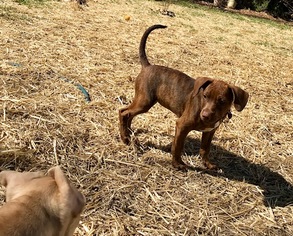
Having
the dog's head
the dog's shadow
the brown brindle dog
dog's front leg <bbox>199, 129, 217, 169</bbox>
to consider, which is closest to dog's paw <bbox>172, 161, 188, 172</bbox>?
A: the brown brindle dog

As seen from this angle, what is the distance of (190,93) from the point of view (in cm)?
422

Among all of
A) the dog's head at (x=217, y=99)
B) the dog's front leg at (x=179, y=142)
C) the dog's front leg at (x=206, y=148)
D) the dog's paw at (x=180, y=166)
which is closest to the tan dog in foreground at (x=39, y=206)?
the dog's head at (x=217, y=99)

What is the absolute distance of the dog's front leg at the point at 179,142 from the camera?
411cm

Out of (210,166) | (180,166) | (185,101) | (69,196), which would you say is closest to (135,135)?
(180,166)

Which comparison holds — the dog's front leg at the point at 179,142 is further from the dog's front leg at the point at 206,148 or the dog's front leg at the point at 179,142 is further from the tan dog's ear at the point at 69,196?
the tan dog's ear at the point at 69,196

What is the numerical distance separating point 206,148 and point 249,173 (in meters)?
0.60

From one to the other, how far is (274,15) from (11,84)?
652 inches

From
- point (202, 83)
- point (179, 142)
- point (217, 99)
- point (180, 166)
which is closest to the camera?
point (217, 99)

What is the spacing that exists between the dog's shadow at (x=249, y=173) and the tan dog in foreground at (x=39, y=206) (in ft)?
8.16

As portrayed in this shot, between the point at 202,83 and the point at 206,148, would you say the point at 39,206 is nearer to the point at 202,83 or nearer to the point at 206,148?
the point at 202,83

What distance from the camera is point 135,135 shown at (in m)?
4.81

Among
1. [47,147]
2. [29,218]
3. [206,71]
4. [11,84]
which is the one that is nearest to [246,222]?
[47,147]

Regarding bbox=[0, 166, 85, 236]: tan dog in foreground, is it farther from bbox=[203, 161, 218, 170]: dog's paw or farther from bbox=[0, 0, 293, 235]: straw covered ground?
bbox=[203, 161, 218, 170]: dog's paw

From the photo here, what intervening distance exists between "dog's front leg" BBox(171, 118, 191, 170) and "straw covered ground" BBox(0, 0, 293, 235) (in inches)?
3.7
